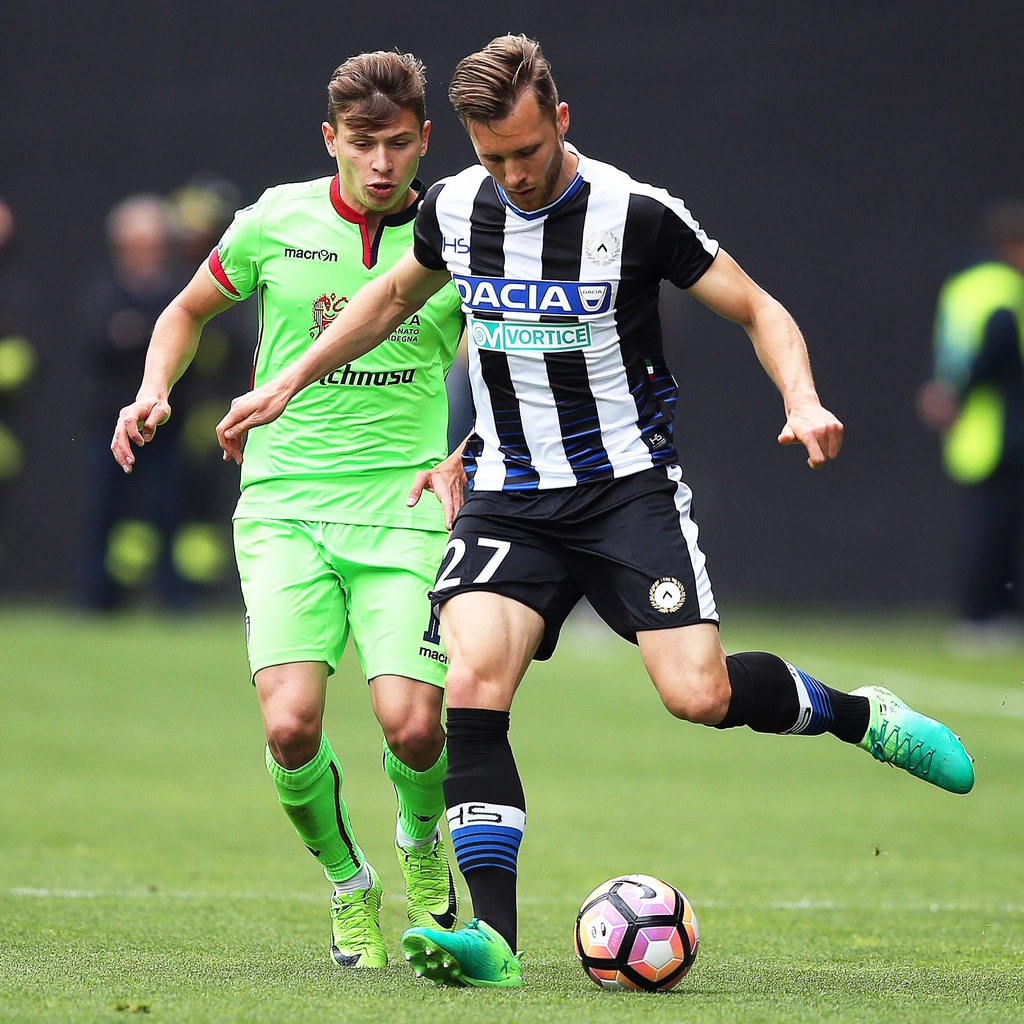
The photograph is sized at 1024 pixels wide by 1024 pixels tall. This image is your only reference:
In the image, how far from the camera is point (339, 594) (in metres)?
5.51

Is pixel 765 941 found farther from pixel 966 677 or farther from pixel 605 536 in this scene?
pixel 966 677

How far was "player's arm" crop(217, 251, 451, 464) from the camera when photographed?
5.12 m

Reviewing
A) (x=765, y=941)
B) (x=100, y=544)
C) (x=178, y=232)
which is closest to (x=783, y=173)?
(x=178, y=232)

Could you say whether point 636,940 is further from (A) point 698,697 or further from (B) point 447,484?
(B) point 447,484

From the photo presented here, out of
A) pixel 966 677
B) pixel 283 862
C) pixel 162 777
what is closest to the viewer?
pixel 283 862

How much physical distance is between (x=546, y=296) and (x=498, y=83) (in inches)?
22.4

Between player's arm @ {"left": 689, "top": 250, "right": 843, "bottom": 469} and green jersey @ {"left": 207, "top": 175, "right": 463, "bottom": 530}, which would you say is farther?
green jersey @ {"left": 207, "top": 175, "right": 463, "bottom": 530}

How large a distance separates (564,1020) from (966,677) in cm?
862

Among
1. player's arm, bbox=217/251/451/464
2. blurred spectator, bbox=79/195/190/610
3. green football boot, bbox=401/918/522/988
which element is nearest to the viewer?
green football boot, bbox=401/918/522/988

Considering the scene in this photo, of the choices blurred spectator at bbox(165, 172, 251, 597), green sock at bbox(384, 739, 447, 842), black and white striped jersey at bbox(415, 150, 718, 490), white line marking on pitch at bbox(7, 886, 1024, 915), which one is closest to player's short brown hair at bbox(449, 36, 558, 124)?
black and white striped jersey at bbox(415, 150, 718, 490)

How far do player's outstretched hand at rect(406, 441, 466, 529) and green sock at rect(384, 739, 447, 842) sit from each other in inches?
26.6

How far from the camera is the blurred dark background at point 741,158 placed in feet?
54.2

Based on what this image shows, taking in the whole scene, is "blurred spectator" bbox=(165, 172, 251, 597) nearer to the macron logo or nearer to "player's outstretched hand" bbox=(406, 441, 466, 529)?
the macron logo

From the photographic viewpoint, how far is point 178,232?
1552 cm
